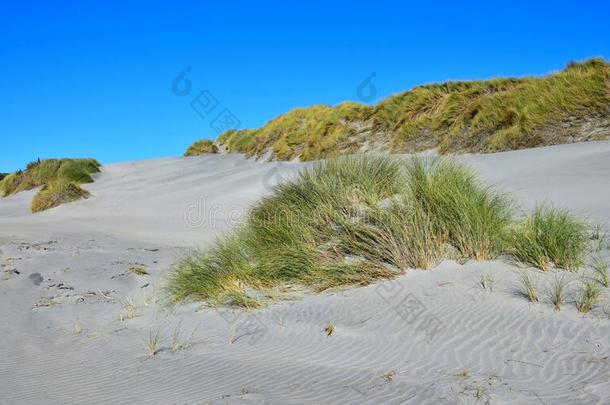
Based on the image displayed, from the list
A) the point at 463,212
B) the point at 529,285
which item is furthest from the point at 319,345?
the point at 463,212

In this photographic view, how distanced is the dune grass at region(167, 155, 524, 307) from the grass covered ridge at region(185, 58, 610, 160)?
2502mm

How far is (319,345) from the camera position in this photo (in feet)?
10.6

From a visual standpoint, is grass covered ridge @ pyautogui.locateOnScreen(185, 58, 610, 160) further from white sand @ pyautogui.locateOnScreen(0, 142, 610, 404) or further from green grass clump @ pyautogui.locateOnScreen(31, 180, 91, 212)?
green grass clump @ pyautogui.locateOnScreen(31, 180, 91, 212)

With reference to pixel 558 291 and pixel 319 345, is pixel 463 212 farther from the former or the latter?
pixel 319 345

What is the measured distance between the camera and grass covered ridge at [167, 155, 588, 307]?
13.7 ft

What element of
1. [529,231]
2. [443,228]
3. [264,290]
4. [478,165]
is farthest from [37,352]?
[478,165]

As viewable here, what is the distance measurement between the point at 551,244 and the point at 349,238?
1.60 m

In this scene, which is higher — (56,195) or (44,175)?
(44,175)

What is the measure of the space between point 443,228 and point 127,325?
2.70 meters

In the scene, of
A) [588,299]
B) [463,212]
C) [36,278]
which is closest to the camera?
[588,299]

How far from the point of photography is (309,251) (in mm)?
4543

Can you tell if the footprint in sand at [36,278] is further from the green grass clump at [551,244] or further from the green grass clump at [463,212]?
the green grass clump at [551,244]

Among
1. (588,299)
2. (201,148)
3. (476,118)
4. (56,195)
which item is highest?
(201,148)

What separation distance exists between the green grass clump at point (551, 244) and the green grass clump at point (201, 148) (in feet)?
97.5
